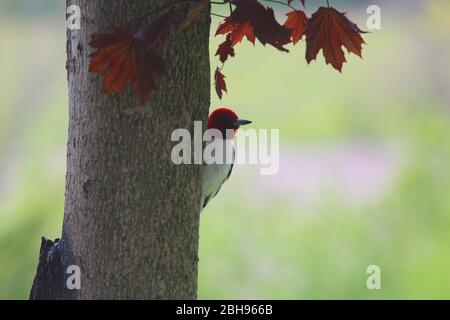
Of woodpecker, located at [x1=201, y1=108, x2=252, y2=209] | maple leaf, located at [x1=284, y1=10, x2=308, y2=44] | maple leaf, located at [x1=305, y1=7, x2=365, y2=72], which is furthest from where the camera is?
woodpecker, located at [x1=201, y1=108, x2=252, y2=209]

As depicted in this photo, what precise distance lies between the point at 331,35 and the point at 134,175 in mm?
341

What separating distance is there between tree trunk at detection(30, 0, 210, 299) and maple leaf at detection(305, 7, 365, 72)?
177 mm

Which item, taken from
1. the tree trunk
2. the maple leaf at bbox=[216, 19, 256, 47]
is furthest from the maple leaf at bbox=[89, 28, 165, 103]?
the maple leaf at bbox=[216, 19, 256, 47]

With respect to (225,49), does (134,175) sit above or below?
below

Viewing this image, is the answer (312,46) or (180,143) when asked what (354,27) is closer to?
(312,46)

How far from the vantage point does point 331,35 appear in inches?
38.1

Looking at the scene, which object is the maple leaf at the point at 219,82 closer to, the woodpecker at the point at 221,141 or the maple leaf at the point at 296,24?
the maple leaf at the point at 296,24

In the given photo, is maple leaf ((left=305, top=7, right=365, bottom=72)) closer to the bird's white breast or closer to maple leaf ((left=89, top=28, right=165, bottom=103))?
maple leaf ((left=89, top=28, right=165, bottom=103))

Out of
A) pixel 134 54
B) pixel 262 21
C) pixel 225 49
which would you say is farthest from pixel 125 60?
pixel 225 49

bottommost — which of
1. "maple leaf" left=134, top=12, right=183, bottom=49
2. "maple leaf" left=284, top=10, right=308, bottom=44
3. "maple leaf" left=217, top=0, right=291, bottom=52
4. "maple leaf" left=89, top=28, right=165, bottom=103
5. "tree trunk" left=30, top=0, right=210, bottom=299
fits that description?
"tree trunk" left=30, top=0, right=210, bottom=299

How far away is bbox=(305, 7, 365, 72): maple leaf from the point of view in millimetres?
957

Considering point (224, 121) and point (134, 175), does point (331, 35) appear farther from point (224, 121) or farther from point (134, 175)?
point (224, 121)

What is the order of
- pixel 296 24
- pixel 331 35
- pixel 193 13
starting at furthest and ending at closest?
pixel 296 24 → pixel 331 35 → pixel 193 13
